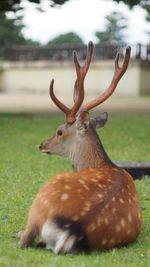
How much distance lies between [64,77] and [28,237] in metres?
24.7

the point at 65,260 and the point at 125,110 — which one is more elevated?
the point at 65,260

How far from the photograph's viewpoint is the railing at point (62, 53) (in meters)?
28.5

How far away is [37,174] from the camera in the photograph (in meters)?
8.48

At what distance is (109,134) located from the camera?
13125mm

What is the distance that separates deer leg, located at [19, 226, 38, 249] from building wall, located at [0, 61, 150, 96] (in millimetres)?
22056

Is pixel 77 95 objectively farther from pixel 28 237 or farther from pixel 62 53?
pixel 62 53

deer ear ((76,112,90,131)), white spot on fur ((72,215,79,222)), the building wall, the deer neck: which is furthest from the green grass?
the building wall

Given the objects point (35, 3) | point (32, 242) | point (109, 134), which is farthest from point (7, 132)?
point (32, 242)

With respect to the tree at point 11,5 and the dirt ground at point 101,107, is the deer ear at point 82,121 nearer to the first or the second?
the tree at point 11,5

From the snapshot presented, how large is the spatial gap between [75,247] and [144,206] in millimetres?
2172

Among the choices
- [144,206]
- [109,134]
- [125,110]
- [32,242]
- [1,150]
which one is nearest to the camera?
[32,242]

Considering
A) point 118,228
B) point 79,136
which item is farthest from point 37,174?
point 118,228

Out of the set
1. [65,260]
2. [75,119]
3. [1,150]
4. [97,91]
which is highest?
[75,119]

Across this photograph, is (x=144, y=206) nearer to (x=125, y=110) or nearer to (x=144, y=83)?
(x=125, y=110)
